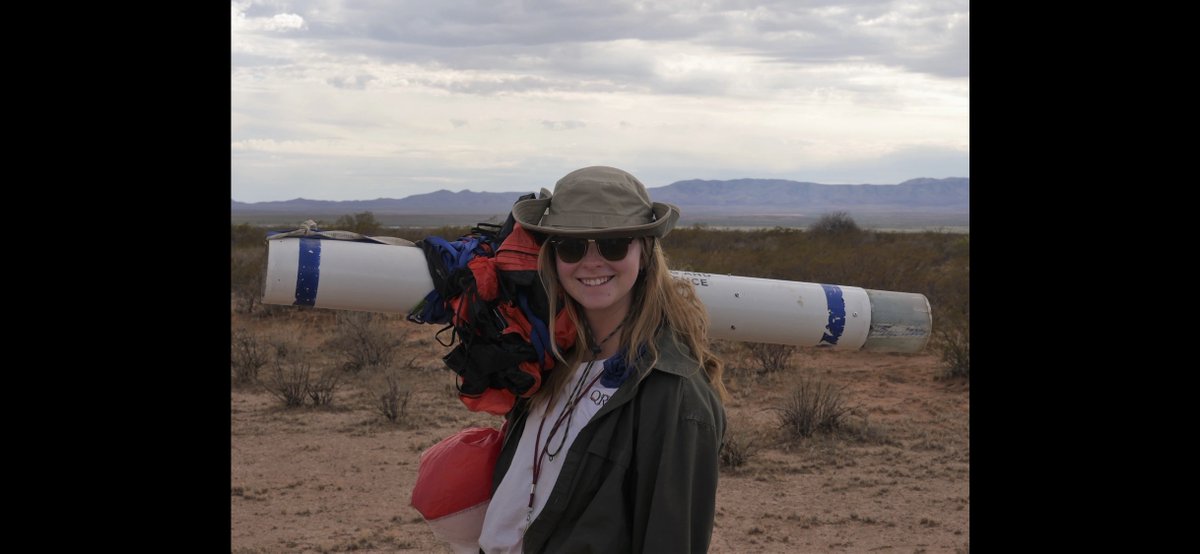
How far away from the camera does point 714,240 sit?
1196 inches

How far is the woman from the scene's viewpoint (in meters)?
2.28

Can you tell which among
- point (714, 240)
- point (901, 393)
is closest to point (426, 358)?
point (901, 393)

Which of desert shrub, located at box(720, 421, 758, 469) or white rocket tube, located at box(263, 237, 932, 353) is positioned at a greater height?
white rocket tube, located at box(263, 237, 932, 353)

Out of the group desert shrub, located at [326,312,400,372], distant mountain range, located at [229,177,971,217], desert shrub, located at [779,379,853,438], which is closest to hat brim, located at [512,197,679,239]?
desert shrub, located at [779,379,853,438]

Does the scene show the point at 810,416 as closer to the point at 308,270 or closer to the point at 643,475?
the point at 308,270

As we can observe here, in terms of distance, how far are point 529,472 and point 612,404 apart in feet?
0.98

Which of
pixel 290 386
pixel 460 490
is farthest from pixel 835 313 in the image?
pixel 290 386

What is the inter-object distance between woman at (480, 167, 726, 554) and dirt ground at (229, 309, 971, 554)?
3.59m

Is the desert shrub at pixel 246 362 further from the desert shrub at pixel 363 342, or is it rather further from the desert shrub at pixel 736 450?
the desert shrub at pixel 736 450

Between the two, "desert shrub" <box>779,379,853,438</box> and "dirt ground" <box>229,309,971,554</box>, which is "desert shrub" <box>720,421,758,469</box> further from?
"desert shrub" <box>779,379,853,438</box>

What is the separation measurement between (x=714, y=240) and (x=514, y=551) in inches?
1109

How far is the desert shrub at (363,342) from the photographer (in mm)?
11766
